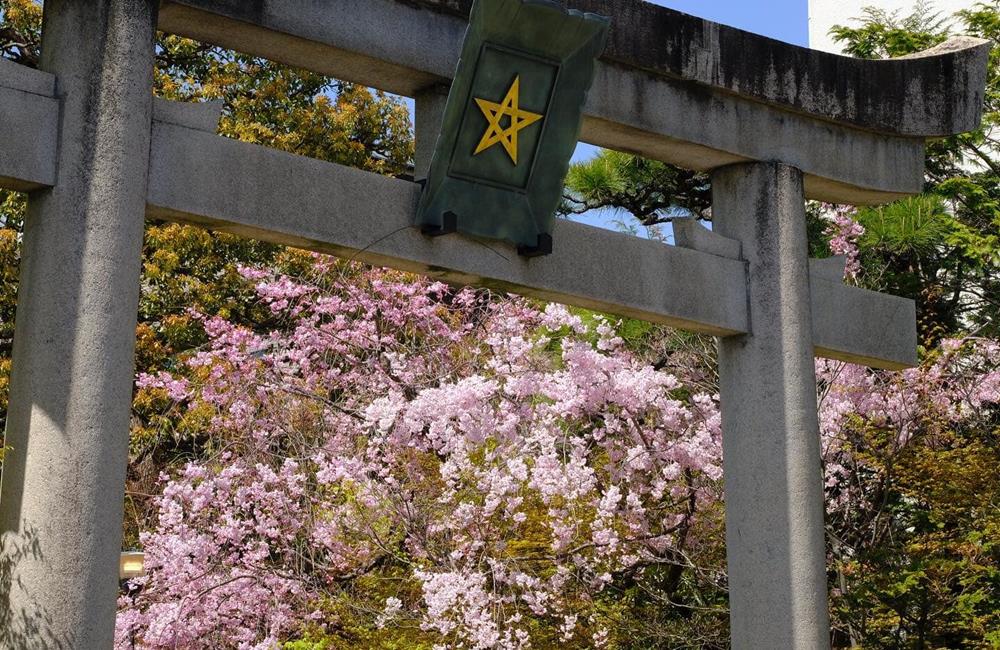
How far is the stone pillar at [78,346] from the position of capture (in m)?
4.23

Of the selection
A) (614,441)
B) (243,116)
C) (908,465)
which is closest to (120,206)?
(614,441)

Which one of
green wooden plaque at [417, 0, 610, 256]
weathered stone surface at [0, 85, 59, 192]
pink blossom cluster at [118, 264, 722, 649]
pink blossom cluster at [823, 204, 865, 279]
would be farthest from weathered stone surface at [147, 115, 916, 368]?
pink blossom cluster at [823, 204, 865, 279]

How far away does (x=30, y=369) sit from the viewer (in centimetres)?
435

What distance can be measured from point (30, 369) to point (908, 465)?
660cm

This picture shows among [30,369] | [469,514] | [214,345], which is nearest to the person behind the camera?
[30,369]

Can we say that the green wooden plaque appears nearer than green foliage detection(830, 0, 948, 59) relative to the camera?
Yes

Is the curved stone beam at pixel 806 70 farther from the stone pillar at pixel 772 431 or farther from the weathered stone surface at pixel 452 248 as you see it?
the weathered stone surface at pixel 452 248

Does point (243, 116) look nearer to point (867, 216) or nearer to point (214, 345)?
point (214, 345)

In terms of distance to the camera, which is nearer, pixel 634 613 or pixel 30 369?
pixel 30 369

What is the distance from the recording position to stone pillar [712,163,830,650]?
6188 millimetres

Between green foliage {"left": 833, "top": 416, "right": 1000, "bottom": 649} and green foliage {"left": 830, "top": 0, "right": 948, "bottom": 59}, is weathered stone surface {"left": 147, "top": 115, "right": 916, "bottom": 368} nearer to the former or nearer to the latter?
green foliage {"left": 833, "top": 416, "right": 1000, "bottom": 649}

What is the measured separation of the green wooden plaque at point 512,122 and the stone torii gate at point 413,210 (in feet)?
0.45

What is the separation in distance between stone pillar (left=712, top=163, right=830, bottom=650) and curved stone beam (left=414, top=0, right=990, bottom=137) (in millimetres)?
451

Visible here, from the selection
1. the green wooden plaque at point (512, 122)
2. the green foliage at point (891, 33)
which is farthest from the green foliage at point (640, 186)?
the green wooden plaque at point (512, 122)
